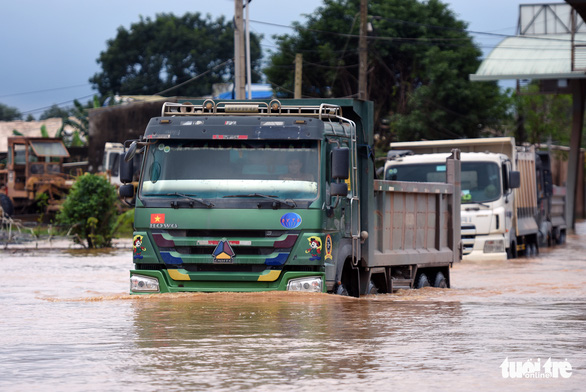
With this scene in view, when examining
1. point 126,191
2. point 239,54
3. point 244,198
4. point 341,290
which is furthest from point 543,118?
point 244,198

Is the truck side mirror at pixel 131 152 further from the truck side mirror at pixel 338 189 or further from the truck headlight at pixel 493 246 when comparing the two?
the truck headlight at pixel 493 246

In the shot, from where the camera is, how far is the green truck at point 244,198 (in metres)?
10.6

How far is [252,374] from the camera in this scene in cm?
663

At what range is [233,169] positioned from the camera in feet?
35.6

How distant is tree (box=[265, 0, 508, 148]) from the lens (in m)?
42.2

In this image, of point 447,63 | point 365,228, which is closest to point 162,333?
point 365,228

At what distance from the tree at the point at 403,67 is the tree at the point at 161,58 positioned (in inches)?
1219

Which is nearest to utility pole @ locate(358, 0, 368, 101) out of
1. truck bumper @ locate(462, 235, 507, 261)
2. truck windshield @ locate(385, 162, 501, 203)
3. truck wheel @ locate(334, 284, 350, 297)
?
truck windshield @ locate(385, 162, 501, 203)

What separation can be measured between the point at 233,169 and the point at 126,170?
4.60 ft

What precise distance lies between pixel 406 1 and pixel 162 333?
1505 inches

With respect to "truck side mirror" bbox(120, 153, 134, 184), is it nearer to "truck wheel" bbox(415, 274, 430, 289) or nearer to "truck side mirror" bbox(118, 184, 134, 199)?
"truck side mirror" bbox(118, 184, 134, 199)

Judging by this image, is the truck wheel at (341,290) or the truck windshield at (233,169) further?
the truck wheel at (341,290)

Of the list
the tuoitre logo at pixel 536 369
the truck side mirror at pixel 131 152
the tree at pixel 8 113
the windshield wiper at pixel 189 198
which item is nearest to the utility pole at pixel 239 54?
the truck side mirror at pixel 131 152

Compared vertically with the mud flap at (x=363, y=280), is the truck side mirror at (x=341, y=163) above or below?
above
